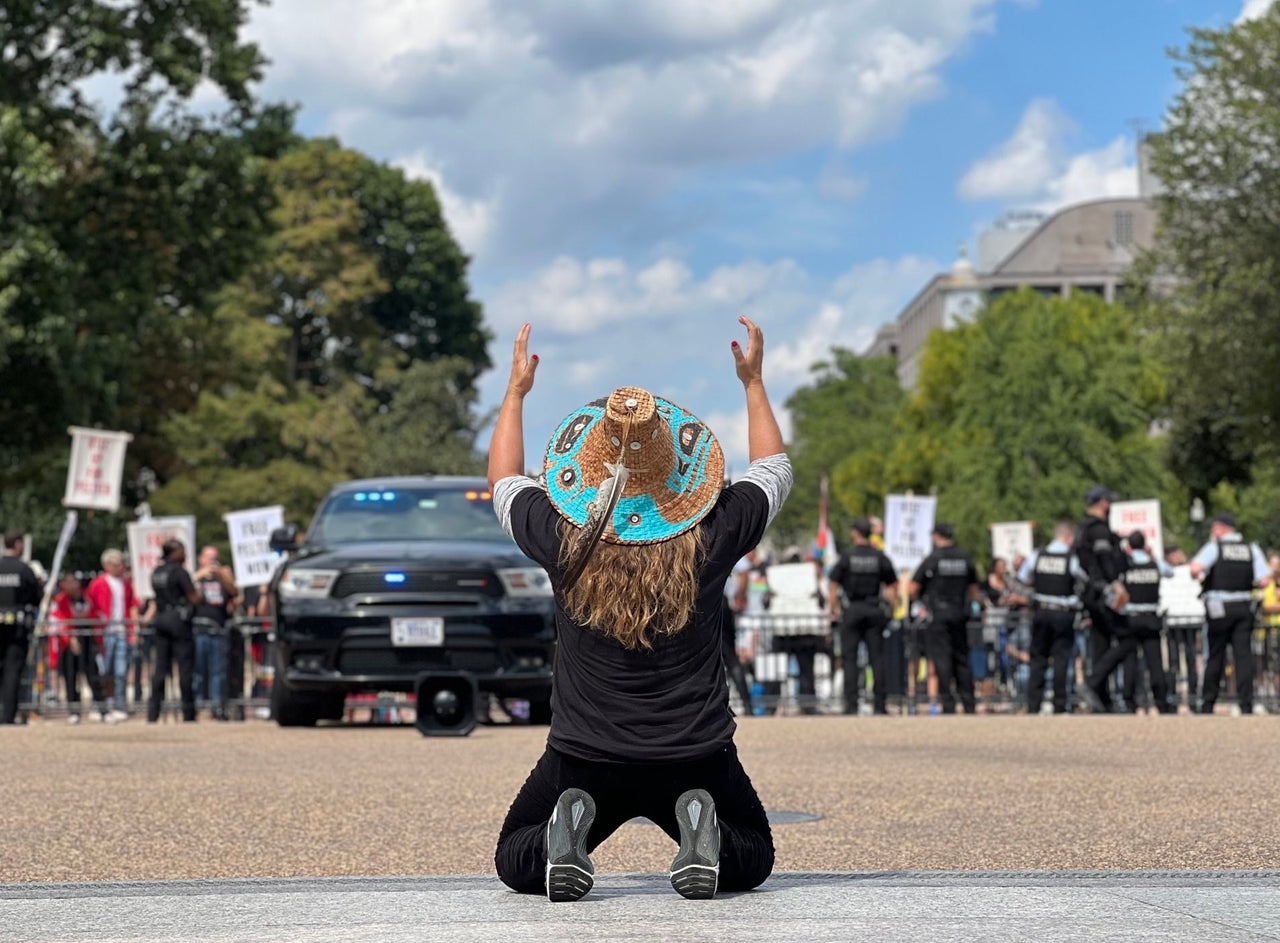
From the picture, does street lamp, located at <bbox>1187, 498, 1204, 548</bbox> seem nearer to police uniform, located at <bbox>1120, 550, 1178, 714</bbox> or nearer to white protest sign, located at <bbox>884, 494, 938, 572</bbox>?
white protest sign, located at <bbox>884, 494, 938, 572</bbox>

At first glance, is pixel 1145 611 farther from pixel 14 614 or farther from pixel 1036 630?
pixel 14 614

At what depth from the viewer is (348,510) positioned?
A: 19.8 meters

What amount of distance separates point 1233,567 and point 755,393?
15940 mm

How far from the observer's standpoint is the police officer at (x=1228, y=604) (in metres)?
22.3

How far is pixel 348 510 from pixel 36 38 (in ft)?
53.6

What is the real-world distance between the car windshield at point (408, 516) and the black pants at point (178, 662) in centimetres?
354

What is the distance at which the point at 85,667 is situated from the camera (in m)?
24.5

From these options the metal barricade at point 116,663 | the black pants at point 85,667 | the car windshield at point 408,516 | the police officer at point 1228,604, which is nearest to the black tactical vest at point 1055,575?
the police officer at point 1228,604

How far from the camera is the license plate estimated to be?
1814cm

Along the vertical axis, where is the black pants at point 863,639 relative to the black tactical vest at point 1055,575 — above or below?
below

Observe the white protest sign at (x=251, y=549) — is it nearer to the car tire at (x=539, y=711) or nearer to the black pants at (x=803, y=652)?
the black pants at (x=803, y=652)

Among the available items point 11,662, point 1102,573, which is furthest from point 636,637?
point 11,662

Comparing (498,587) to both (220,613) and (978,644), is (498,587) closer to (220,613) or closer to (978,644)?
(220,613)

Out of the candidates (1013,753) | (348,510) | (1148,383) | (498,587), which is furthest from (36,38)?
(1148,383)
